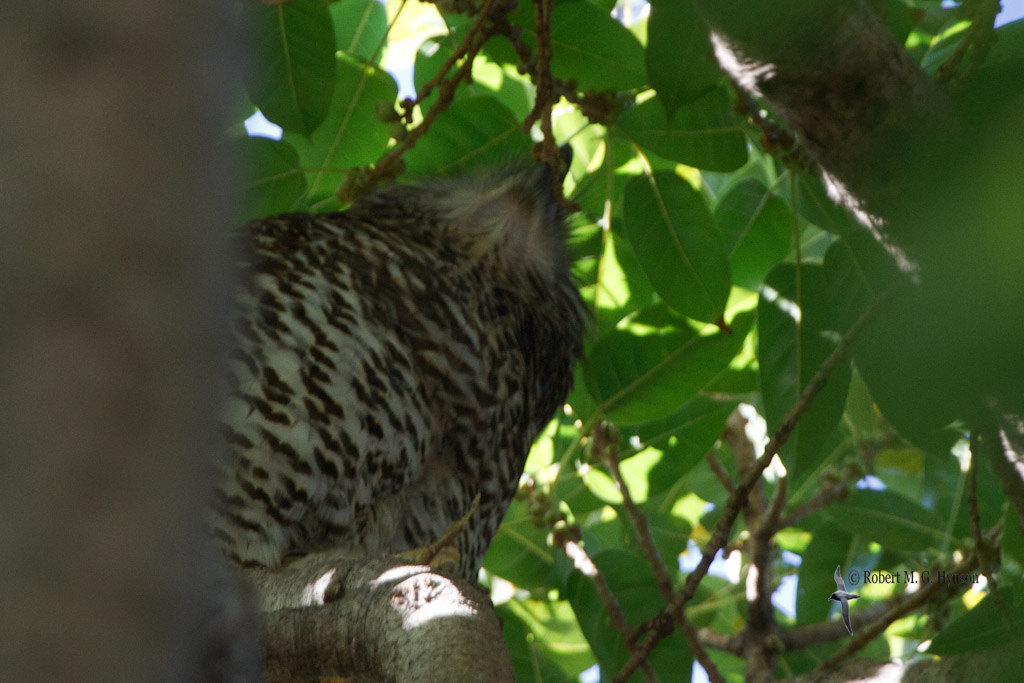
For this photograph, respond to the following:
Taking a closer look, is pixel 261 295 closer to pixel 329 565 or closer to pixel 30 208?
pixel 329 565

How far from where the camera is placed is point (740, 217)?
94.5 inches

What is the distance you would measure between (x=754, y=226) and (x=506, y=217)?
55cm

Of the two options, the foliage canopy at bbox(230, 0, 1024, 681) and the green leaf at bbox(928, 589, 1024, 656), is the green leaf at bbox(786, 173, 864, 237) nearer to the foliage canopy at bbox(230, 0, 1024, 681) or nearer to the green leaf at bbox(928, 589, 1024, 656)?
the foliage canopy at bbox(230, 0, 1024, 681)

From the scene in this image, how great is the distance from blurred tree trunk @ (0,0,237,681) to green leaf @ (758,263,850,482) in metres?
1.78

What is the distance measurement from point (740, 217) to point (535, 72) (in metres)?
0.71

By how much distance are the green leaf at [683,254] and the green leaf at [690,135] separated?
3.1 inches

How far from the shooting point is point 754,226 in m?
2.40

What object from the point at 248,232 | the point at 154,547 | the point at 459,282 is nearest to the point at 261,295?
the point at 248,232

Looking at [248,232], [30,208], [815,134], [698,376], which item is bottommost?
[698,376]

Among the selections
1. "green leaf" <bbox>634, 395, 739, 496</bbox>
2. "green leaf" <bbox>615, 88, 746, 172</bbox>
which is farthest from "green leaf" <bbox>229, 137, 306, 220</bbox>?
"green leaf" <bbox>634, 395, 739, 496</bbox>

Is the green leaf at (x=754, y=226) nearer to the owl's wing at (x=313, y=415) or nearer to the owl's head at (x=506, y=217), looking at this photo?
the owl's head at (x=506, y=217)

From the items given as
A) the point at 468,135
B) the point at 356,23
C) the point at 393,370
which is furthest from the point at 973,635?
the point at 356,23

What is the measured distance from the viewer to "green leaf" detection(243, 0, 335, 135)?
2.01 meters

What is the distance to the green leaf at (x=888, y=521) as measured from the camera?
233 cm
